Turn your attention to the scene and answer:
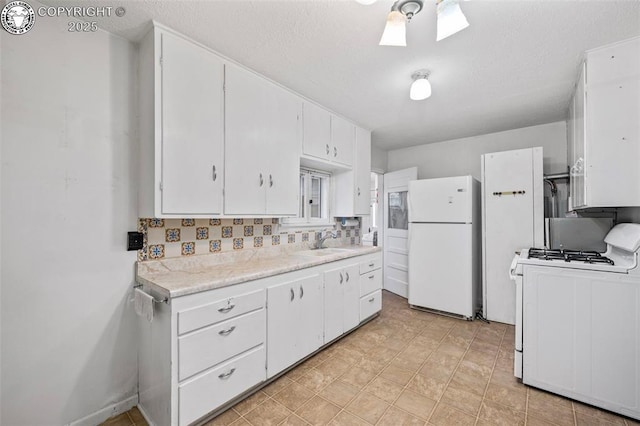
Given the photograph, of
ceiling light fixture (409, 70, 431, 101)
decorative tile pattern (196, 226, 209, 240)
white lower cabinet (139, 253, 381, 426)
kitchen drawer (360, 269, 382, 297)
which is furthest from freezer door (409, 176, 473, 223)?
decorative tile pattern (196, 226, 209, 240)

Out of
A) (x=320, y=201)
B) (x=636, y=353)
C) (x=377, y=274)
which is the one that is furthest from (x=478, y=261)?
(x=320, y=201)

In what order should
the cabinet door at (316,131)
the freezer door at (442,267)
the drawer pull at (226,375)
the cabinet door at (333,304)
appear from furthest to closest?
1. the freezer door at (442,267)
2. the cabinet door at (316,131)
3. the cabinet door at (333,304)
4. the drawer pull at (226,375)

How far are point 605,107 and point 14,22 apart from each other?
356cm

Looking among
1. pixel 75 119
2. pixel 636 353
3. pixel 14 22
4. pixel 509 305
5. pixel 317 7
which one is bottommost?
pixel 509 305

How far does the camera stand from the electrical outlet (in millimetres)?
1791

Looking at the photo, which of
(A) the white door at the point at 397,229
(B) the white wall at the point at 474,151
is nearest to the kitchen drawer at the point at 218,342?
(A) the white door at the point at 397,229

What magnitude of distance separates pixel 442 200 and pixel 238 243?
2526 millimetres

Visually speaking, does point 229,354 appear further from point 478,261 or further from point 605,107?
point 478,261

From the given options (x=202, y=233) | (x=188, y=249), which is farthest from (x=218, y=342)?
(x=202, y=233)

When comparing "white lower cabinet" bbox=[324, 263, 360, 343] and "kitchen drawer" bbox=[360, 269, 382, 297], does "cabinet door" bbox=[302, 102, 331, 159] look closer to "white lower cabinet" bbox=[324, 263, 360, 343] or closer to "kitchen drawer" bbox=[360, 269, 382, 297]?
"white lower cabinet" bbox=[324, 263, 360, 343]

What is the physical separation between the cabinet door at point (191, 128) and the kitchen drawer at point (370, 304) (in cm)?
187

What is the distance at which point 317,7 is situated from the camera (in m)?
1.49

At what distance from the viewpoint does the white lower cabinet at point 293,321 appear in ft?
6.47

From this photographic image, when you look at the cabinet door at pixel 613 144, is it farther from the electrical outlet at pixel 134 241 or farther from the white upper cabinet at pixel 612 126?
the electrical outlet at pixel 134 241
